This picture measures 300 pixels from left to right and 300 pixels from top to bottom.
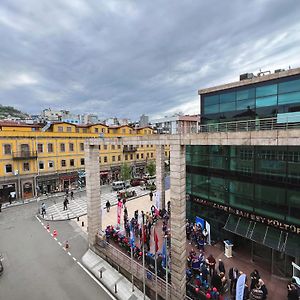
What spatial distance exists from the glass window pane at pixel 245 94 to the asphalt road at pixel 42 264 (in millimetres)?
17632

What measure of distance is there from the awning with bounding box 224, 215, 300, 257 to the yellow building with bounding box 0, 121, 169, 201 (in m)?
19.7

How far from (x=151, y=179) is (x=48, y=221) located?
26.3 m

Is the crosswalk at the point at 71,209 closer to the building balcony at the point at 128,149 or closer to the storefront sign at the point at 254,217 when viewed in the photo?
the building balcony at the point at 128,149

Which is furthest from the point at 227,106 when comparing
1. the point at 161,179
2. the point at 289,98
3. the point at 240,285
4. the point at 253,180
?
the point at 240,285

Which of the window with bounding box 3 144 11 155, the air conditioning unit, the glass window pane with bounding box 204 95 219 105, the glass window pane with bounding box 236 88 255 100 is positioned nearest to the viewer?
the glass window pane with bounding box 236 88 255 100

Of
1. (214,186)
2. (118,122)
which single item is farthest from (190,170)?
(118,122)

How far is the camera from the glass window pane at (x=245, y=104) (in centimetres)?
1608

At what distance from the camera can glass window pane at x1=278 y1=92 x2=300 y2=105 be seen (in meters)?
13.7

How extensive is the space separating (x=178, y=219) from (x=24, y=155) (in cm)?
3127

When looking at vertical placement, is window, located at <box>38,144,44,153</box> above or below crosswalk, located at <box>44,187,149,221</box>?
above

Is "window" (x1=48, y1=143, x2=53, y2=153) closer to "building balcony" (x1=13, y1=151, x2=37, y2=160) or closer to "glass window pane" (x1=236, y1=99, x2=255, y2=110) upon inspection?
"building balcony" (x1=13, y1=151, x2=37, y2=160)

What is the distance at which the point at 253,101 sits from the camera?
16.0 m

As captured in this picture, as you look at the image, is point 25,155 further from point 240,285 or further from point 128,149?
point 240,285

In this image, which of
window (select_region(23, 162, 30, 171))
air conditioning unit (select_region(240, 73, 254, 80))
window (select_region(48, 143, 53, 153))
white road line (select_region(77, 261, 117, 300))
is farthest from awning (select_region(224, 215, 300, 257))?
window (select_region(23, 162, 30, 171))
